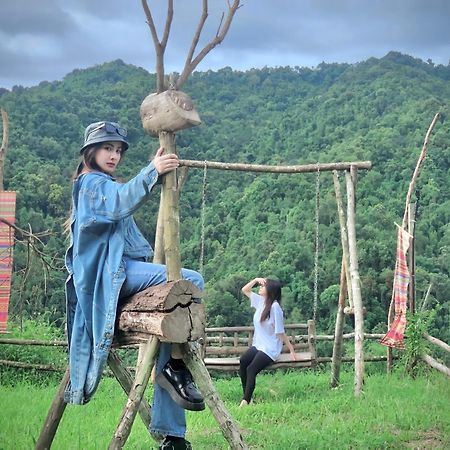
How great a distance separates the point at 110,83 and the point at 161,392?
2027cm

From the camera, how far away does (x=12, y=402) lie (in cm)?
581

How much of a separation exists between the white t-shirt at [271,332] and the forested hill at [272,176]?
3.17m

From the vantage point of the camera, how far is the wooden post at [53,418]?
3363 millimetres

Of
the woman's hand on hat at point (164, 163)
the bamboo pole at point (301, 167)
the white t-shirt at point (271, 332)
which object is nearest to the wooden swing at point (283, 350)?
the white t-shirt at point (271, 332)

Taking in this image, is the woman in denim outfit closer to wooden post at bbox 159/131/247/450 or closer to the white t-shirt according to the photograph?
wooden post at bbox 159/131/247/450

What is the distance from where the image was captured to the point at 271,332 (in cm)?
640

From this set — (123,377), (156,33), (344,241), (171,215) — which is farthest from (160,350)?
(344,241)

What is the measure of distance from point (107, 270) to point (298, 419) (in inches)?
102

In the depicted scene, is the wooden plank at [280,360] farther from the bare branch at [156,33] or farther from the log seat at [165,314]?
the log seat at [165,314]

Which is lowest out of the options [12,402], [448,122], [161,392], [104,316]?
[12,402]

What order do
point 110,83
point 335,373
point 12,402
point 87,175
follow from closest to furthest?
point 87,175 → point 12,402 → point 335,373 → point 110,83

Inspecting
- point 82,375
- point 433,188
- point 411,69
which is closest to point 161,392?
point 82,375

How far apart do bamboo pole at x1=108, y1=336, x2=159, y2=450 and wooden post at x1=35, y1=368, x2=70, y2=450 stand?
1.61 ft

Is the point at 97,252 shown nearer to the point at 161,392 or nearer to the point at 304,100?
the point at 161,392
